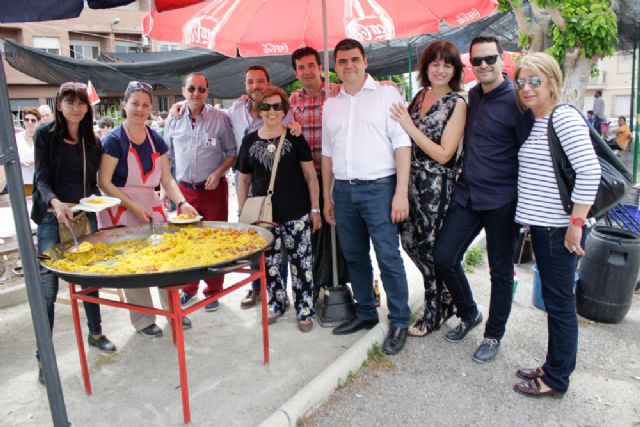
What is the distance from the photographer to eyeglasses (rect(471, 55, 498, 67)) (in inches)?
121

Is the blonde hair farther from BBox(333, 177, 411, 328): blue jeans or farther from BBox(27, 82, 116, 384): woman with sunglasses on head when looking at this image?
BBox(27, 82, 116, 384): woman with sunglasses on head

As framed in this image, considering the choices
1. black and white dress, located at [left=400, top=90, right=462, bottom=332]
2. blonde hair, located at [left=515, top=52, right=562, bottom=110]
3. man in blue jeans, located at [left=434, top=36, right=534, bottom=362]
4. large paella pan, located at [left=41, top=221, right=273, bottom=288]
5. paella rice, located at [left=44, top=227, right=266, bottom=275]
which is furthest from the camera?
black and white dress, located at [left=400, top=90, right=462, bottom=332]

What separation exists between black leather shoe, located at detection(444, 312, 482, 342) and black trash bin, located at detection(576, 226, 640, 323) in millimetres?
1158

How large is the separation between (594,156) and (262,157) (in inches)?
90.6

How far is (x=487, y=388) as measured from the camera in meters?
3.25

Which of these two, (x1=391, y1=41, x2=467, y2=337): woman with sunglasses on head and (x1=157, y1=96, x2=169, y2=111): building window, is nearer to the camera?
(x1=391, y1=41, x2=467, y2=337): woman with sunglasses on head

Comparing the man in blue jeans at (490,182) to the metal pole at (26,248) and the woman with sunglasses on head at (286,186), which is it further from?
the metal pole at (26,248)

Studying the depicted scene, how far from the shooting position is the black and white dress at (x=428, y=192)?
11.0 feet

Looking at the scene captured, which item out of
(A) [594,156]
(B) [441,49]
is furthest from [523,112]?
(B) [441,49]

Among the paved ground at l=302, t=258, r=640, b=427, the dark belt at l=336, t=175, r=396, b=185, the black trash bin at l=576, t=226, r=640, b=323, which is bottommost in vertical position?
the paved ground at l=302, t=258, r=640, b=427

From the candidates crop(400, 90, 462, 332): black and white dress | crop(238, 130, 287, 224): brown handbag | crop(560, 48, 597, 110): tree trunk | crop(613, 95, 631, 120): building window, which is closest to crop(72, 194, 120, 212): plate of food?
crop(238, 130, 287, 224): brown handbag

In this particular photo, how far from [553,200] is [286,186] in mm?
1942

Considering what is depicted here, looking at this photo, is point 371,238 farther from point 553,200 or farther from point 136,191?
point 136,191

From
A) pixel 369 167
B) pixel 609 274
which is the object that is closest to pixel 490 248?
pixel 369 167
